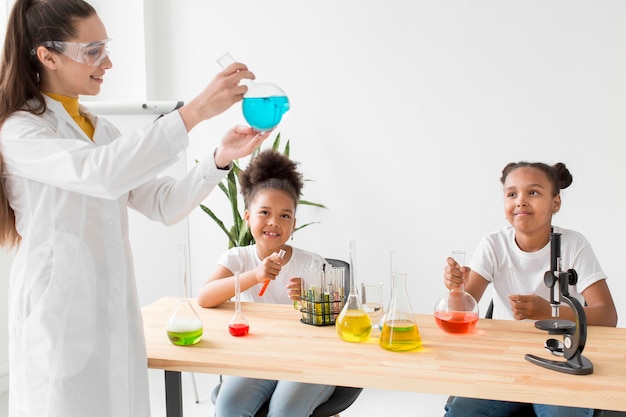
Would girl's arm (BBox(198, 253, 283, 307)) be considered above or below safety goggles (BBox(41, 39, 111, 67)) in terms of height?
below

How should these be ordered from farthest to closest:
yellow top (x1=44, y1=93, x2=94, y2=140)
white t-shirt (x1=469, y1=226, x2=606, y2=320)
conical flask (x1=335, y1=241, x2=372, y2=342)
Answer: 1. white t-shirt (x1=469, y1=226, x2=606, y2=320)
2. conical flask (x1=335, y1=241, x2=372, y2=342)
3. yellow top (x1=44, y1=93, x2=94, y2=140)

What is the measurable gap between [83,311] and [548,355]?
47.1 inches

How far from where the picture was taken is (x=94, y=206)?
5.55 ft

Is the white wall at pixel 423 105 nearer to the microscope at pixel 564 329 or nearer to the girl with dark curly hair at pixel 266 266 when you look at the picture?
the girl with dark curly hair at pixel 266 266

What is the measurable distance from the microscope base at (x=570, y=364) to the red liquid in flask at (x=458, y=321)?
0.26 meters

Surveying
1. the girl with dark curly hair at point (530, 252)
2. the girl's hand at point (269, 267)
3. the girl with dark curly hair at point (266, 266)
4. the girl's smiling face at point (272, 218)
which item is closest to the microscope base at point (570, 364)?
the girl with dark curly hair at point (530, 252)

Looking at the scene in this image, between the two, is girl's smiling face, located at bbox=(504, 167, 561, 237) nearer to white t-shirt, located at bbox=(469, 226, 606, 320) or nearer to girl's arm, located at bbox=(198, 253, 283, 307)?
white t-shirt, located at bbox=(469, 226, 606, 320)

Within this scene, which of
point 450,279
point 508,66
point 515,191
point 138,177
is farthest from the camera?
point 508,66

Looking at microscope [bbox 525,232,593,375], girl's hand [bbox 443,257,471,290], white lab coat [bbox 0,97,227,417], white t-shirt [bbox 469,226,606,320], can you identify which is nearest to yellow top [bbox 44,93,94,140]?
white lab coat [bbox 0,97,227,417]

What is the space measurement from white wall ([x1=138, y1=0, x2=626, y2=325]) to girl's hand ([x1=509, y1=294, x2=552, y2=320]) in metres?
1.69

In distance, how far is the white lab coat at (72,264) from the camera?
1.54 metres

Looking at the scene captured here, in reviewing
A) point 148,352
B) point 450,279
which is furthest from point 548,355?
point 148,352

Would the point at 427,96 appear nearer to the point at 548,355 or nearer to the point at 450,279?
the point at 450,279

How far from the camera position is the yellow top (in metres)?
1.75
